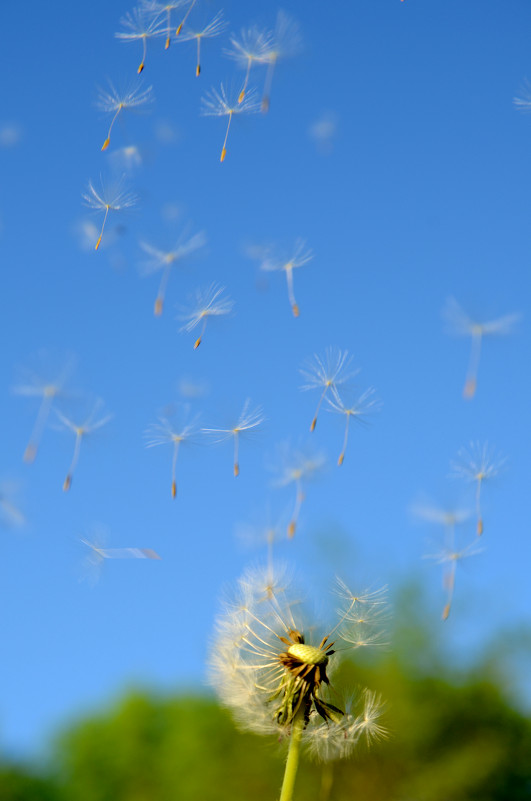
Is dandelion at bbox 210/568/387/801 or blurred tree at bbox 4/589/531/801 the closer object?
dandelion at bbox 210/568/387/801

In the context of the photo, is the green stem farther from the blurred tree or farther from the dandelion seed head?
the blurred tree

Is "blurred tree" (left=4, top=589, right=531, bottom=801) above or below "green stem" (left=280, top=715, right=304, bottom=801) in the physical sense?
below

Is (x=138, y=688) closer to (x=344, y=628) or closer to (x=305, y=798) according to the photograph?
(x=305, y=798)

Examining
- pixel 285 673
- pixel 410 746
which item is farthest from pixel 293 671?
pixel 410 746

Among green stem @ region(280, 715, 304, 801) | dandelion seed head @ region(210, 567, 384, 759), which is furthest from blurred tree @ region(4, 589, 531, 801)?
green stem @ region(280, 715, 304, 801)

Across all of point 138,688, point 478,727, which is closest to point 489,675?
point 478,727

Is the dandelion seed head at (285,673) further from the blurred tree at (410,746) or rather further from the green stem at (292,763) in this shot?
the blurred tree at (410,746)

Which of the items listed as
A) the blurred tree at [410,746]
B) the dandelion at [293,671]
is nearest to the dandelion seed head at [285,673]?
the dandelion at [293,671]
